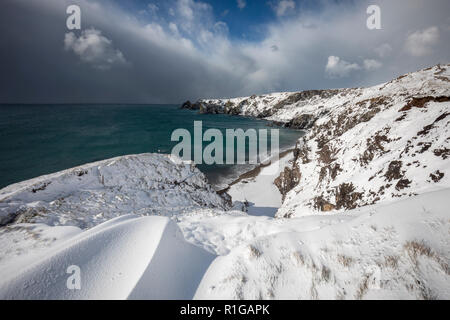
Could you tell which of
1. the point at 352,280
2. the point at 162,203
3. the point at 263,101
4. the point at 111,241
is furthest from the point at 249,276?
the point at 263,101

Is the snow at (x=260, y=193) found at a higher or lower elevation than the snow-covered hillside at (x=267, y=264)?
lower

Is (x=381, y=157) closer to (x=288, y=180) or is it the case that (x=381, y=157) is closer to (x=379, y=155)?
(x=379, y=155)

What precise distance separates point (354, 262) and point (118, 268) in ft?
17.2

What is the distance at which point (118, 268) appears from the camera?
368 cm

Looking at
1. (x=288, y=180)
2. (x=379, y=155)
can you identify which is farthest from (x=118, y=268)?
(x=288, y=180)

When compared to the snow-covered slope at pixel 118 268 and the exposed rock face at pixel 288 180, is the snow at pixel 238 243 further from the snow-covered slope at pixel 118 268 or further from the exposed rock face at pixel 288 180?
the exposed rock face at pixel 288 180

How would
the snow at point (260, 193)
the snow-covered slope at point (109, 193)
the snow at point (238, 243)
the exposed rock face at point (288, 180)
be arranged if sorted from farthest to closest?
1. the exposed rock face at point (288, 180)
2. the snow at point (260, 193)
3. the snow-covered slope at point (109, 193)
4. the snow at point (238, 243)

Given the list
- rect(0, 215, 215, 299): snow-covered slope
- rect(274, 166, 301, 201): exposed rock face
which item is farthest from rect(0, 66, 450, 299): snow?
rect(274, 166, 301, 201): exposed rock face

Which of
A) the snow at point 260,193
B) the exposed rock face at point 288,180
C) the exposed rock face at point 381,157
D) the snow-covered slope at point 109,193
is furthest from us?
the exposed rock face at point 288,180

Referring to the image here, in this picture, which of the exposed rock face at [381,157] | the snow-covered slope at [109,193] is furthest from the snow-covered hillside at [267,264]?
the exposed rock face at [381,157]

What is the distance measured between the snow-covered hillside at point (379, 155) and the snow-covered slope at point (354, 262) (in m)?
6.74

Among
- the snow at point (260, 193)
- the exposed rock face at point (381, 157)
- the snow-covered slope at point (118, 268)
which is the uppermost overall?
the exposed rock face at point (381, 157)

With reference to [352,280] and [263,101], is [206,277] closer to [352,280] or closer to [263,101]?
[352,280]

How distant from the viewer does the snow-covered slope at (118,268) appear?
10.2ft
